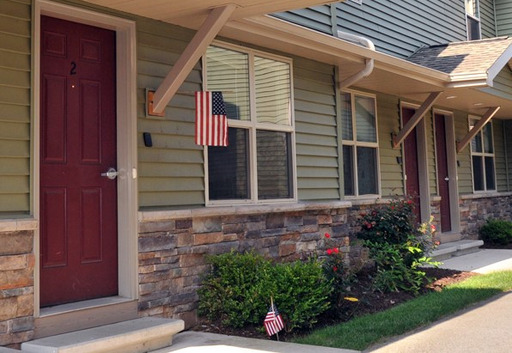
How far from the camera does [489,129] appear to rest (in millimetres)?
14047

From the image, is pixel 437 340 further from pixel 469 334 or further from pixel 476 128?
pixel 476 128

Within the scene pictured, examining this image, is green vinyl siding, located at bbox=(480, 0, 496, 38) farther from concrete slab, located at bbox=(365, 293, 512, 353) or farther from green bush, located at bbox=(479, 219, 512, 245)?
concrete slab, located at bbox=(365, 293, 512, 353)

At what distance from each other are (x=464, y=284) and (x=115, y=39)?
5195mm

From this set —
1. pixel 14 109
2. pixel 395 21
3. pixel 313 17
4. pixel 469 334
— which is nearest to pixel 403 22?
pixel 395 21

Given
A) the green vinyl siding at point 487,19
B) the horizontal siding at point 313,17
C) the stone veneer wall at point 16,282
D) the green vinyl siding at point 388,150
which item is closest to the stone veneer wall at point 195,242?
the stone veneer wall at point 16,282

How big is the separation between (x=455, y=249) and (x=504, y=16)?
8.46m

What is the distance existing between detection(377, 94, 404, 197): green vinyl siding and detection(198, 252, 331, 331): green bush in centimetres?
444

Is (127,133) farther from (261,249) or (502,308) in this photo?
(502,308)

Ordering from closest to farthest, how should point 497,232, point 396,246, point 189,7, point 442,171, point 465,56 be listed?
point 189,7 → point 396,246 → point 465,56 → point 442,171 → point 497,232

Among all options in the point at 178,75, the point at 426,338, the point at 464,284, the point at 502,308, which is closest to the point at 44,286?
the point at 178,75

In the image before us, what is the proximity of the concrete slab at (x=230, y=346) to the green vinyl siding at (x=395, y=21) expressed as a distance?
13.1 feet

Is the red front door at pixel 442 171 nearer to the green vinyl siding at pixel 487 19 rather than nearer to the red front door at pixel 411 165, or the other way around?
the red front door at pixel 411 165

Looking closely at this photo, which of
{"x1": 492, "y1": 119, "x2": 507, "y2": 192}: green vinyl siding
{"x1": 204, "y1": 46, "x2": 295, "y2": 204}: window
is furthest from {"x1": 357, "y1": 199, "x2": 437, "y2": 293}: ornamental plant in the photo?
{"x1": 492, "y1": 119, "x2": 507, "y2": 192}: green vinyl siding

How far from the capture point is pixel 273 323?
16.2 ft
